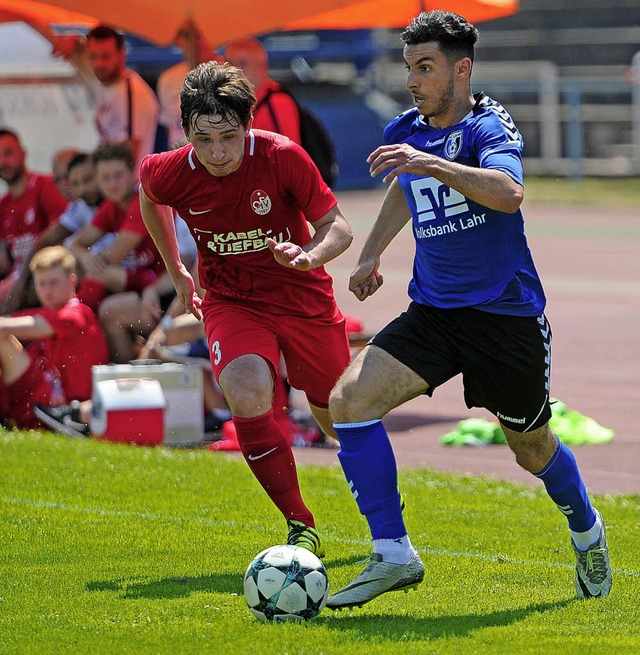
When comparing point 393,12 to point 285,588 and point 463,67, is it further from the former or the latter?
point 285,588

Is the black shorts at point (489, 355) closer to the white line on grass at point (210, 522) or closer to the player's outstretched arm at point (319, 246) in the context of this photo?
the player's outstretched arm at point (319, 246)

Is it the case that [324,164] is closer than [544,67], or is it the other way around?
[324,164]

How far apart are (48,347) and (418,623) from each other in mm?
5460

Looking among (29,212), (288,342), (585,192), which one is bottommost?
(585,192)

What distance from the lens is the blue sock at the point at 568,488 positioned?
556cm

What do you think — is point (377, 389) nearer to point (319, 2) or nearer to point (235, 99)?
point (235, 99)

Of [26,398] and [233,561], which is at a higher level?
[233,561]

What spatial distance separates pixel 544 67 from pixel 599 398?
19.1 m

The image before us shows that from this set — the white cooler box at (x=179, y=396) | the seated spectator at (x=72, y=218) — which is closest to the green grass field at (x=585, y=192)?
the seated spectator at (x=72, y=218)

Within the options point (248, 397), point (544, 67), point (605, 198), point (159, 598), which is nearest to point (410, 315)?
point (248, 397)

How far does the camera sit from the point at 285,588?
5.13 meters

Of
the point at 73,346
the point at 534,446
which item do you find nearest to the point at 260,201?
the point at 534,446

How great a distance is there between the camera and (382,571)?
17.1 ft

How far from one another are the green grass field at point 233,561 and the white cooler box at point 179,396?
46cm
